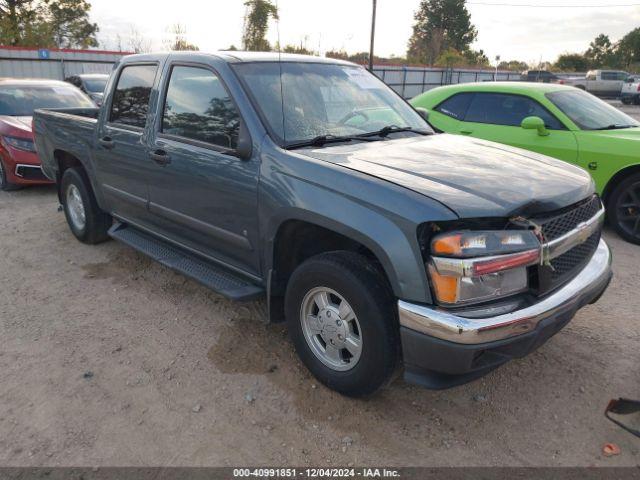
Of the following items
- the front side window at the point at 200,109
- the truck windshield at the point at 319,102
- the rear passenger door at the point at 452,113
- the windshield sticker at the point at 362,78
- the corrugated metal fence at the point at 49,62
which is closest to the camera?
the truck windshield at the point at 319,102

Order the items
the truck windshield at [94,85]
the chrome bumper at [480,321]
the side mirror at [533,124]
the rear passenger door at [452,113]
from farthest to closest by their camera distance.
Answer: the truck windshield at [94,85] → the rear passenger door at [452,113] → the side mirror at [533,124] → the chrome bumper at [480,321]


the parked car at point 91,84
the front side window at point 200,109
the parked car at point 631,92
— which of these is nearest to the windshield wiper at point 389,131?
the front side window at point 200,109

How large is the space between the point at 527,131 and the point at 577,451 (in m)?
4.49

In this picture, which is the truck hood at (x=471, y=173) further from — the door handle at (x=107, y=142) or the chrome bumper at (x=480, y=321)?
the door handle at (x=107, y=142)

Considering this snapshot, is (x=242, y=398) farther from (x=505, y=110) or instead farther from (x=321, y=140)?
(x=505, y=110)

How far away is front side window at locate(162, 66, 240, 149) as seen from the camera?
3275 mm

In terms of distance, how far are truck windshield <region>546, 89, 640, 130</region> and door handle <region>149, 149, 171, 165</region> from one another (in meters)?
4.75

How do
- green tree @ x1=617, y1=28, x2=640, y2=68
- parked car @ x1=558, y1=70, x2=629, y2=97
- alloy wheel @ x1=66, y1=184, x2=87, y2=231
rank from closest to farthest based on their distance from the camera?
1. alloy wheel @ x1=66, y1=184, x2=87, y2=231
2. parked car @ x1=558, y1=70, x2=629, y2=97
3. green tree @ x1=617, y1=28, x2=640, y2=68

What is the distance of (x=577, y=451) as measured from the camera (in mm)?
2520

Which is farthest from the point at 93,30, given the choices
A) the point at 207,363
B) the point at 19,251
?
the point at 207,363

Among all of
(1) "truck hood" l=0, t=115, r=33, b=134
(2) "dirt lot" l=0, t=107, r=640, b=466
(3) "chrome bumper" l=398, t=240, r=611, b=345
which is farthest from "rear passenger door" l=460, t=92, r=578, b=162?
(1) "truck hood" l=0, t=115, r=33, b=134

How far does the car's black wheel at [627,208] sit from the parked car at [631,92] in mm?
23742

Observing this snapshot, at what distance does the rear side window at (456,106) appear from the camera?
22.3 ft

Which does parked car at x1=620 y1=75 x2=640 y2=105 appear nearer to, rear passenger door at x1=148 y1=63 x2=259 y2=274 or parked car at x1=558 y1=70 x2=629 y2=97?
parked car at x1=558 y1=70 x2=629 y2=97
